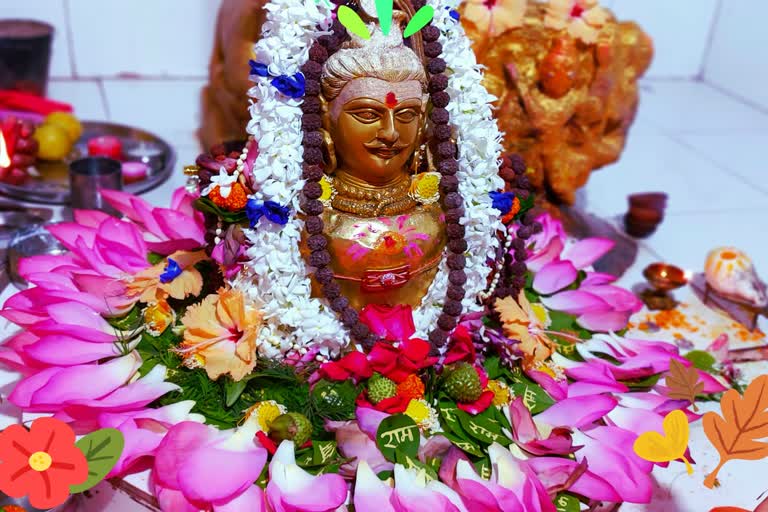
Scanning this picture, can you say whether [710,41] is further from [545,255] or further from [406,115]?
[406,115]

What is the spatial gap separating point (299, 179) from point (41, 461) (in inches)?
21.5

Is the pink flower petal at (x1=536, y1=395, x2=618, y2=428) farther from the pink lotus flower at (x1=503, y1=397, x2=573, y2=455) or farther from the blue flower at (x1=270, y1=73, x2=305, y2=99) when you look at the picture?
the blue flower at (x1=270, y1=73, x2=305, y2=99)

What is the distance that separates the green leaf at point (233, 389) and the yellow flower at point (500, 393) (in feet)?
1.39

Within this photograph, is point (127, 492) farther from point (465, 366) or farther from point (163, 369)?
point (465, 366)

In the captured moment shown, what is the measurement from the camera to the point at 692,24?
3.74 m

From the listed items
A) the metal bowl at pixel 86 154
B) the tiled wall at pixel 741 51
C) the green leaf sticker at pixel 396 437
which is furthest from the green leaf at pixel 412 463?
the tiled wall at pixel 741 51

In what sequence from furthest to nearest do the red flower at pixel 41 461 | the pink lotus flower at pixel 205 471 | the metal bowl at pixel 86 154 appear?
the metal bowl at pixel 86 154, the pink lotus flower at pixel 205 471, the red flower at pixel 41 461

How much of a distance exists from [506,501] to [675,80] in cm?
310

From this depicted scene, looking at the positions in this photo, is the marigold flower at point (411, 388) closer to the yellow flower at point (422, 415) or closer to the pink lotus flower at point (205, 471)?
the yellow flower at point (422, 415)

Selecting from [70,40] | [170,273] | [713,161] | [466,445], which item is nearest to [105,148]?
[70,40]

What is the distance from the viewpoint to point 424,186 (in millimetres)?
1415

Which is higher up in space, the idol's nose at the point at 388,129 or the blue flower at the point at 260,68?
the blue flower at the point at 260,68

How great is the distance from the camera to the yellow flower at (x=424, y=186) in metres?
1.41

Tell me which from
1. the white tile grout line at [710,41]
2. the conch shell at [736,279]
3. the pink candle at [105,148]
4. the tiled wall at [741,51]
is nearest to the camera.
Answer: the conch shell at [736,279]
